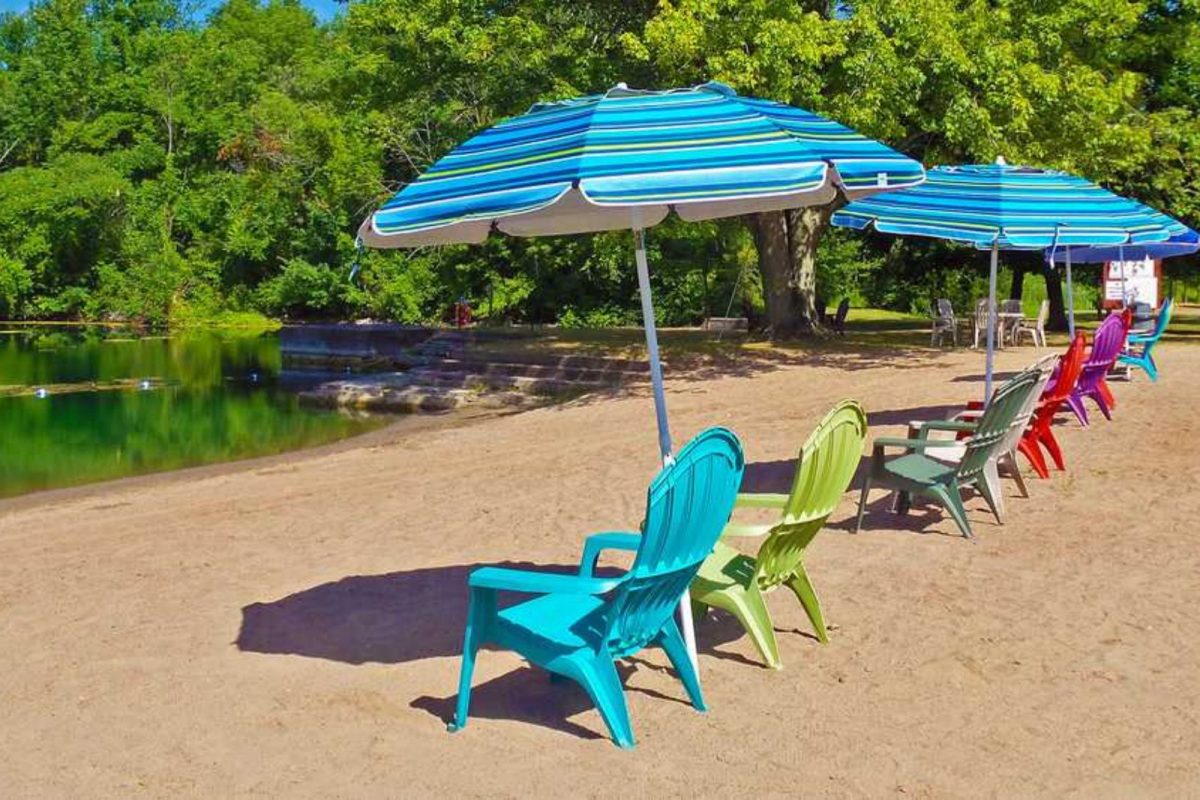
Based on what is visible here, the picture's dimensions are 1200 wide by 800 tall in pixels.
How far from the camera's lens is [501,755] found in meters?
3.92

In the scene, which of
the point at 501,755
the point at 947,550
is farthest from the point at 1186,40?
the point at 501,755

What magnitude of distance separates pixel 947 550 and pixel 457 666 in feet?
9.54

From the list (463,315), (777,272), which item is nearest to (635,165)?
(777,272)

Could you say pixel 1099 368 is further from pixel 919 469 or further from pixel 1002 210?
pixel 919 469

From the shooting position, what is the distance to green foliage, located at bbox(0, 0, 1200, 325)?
15984 millimetres

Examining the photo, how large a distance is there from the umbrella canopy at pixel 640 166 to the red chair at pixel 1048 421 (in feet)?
13.2

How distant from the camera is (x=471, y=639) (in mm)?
4152

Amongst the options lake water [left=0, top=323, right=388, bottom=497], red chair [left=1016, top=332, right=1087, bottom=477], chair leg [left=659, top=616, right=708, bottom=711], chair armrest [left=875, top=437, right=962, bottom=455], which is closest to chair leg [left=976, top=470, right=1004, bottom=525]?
A: chair armrest [left=875, top=437, right=962, bottom=455]

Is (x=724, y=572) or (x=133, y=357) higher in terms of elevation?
(x=724, y=572)

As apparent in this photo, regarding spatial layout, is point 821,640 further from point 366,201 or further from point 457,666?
point 366,201

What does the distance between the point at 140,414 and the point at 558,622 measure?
49.6ft

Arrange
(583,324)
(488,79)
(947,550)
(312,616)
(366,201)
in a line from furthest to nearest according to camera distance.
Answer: (583,324)
(366,201)
(488,79)
(947,550)
(312,616)

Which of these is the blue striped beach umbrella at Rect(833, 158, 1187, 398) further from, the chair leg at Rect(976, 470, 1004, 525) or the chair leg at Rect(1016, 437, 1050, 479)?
the chair leg at Rect(976, 470, 1004, 525)

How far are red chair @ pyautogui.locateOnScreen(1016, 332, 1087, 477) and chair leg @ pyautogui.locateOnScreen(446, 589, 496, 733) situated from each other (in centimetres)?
496
